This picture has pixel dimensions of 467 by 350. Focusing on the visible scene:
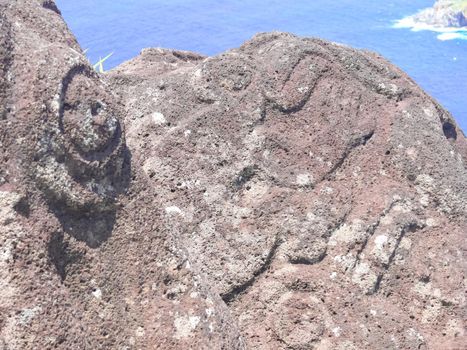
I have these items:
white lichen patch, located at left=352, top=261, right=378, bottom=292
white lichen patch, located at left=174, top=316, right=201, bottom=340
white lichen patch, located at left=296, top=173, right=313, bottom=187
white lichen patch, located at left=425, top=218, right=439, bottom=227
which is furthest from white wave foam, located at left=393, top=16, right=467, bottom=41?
white lichen patch, located at left=174, top=316, right=201, bottom=340

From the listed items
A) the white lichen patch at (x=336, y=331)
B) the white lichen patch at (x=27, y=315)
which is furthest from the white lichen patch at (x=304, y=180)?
the white lichen patch at (x=27, y=315)

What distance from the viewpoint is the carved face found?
2.40 metres

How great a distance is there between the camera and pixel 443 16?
15.7m

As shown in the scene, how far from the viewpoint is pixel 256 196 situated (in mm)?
3496

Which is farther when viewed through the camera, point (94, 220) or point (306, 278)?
point (306, 278)

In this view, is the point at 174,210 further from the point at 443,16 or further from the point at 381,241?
the point at 443,16

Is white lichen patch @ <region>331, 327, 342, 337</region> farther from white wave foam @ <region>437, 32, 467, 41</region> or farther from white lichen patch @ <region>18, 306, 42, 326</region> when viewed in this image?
white wave foam @ <region>437, 32, 467, 41</region>

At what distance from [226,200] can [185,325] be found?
40.9 inches

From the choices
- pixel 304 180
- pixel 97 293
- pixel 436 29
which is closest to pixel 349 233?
pixel 304 180

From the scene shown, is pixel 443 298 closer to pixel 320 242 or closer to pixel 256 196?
pixel 320 242

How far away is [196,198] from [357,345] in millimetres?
1163

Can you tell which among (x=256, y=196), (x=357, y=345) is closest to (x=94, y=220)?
(x=256, y=196)

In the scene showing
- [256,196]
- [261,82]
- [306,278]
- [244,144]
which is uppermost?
[261,82]

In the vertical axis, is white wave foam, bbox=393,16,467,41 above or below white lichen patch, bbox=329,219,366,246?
below
